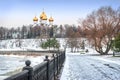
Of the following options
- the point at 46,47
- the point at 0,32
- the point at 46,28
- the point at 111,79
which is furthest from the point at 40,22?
the point at 111,79

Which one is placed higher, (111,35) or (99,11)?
(99,11)

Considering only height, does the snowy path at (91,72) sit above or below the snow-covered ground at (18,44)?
below

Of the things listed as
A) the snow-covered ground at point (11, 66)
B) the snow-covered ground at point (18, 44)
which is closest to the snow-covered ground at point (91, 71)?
the snow-covered ground at point (11, 66)

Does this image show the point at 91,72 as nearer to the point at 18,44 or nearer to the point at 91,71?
the point at 91,71

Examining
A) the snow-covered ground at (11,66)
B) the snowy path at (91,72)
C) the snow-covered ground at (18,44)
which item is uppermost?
the snow-covered ground at (18,44)

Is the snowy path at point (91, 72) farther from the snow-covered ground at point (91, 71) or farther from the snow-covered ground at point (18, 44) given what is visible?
the snow-covered ground at point (18, 44)

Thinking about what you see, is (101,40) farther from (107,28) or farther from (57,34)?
(57,34)

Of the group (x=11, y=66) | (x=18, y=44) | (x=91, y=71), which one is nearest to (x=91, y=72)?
(x=91, y=71)

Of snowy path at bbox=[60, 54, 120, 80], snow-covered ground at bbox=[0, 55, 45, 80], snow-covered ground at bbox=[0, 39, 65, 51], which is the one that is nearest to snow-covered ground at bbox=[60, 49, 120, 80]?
snowy path at bbox=[60, 54, 120, 80]

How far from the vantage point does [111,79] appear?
15266 millimetres

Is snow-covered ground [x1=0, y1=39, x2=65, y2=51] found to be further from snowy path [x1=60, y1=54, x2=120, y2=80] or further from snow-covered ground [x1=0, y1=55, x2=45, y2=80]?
snowy path [x1=60, y1=54, x2=120, y2=80]

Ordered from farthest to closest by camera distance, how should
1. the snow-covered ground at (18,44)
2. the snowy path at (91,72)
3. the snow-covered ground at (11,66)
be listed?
1. the snow-covered ground at (18,44)
2. the snow-covered ground at (11,66)
3. the snowy path at (91,72)

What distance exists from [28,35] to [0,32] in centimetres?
1742

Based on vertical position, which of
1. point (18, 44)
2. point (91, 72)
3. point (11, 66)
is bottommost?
point (11, 66)
